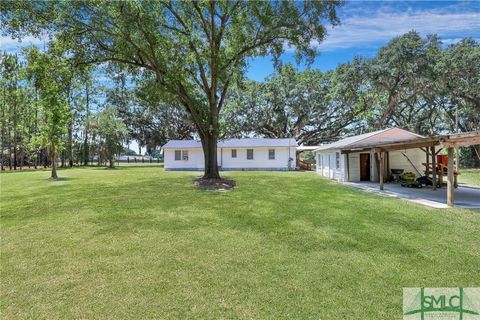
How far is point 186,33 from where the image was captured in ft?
48.6

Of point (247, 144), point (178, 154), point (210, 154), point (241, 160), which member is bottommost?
point (241, 160)

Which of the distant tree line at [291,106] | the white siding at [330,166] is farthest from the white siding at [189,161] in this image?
the white siding at [330,166]

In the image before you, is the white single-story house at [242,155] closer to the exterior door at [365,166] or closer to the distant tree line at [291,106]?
the distant tree line at [291,106]

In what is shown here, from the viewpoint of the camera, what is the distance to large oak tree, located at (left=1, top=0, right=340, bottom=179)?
472 inches

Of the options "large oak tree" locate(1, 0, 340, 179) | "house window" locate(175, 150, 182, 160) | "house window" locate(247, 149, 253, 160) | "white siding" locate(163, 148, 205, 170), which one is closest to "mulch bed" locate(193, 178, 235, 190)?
"large oak tree" locate(1, 0, 340, 179)

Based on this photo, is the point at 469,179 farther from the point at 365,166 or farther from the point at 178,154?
the point at 178,154

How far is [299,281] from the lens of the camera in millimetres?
4293

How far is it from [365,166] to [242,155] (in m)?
13.8

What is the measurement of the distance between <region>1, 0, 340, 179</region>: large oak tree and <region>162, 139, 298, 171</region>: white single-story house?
43.4 ft

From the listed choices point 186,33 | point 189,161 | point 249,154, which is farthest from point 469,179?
point 189,161

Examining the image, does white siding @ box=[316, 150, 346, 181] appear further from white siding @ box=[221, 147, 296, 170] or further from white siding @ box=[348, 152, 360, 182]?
white siding @ box=[221, 147, 296, 170]

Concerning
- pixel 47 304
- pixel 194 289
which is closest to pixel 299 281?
pixel 194 289

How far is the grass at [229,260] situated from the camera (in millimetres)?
3664

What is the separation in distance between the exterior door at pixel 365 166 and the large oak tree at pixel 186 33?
7331mm
